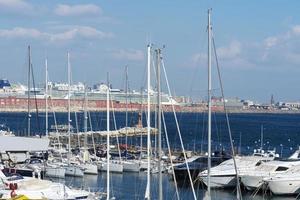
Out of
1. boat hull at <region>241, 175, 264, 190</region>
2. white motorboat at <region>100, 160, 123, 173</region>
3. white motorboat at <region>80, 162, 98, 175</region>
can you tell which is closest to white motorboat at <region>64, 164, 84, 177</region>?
white motorboat at <region>80, 162, 98, 175</region>

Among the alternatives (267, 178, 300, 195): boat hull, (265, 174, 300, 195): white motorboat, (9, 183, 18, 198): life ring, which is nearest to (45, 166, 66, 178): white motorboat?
(265, 174, 300, 195): white motorboat

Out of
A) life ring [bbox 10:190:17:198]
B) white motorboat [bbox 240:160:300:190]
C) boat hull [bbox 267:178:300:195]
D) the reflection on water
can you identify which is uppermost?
life ring [bbox 10:190:17:198]

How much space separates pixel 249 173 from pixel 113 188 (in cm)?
792

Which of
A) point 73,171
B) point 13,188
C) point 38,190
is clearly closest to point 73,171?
point 73,171

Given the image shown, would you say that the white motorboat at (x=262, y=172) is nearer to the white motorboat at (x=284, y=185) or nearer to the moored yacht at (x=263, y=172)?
the moored yacht at (x=263, y=172)

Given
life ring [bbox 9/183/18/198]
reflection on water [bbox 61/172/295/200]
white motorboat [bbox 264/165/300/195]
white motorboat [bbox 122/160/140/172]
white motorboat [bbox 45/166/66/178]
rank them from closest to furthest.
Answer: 1. life ring [bbox 9/183/18/198]
2. reflection on water [bbox 61/172/295/200]
3. white motorboat [bbox 264/165/300/195]
4. white motorboat [bbox 45/166/66/178]
5. white motorboat [bbox 122/160/140/172]

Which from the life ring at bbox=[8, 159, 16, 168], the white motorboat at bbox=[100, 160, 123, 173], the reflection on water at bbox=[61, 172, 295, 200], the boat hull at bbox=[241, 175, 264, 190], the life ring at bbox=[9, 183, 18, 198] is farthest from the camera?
the white motorboat at bbox=[100, 160, 123, 173]

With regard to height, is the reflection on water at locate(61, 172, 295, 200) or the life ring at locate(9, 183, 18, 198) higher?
the life ring at locate(9, 183, 18, 198)

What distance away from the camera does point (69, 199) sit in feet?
89.2

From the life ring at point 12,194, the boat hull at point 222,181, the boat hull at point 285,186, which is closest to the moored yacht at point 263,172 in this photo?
the boat hull at point 222,181

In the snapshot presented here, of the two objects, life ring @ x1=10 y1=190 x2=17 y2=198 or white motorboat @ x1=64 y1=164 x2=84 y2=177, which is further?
white motorboat @ x1=64 y1=164 x2=84 y2=177

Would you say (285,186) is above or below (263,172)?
below

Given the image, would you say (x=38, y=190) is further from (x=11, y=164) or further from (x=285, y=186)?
(x=11, y=164)

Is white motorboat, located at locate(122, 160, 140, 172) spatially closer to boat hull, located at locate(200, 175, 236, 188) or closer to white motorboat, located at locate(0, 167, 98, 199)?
boat hull, located at locate(200, 175, 236, 188)
